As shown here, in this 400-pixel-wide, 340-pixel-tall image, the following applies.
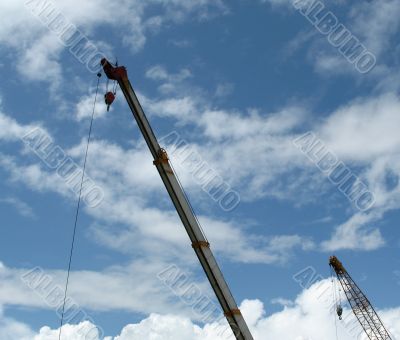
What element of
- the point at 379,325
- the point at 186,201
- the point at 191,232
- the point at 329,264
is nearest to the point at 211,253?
the point at 191,232

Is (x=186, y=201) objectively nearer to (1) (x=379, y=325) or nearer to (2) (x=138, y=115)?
(2) (x=138, y=115)

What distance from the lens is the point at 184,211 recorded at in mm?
34750

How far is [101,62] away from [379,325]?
73615mm

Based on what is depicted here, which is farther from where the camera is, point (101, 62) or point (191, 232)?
point (101, 62)

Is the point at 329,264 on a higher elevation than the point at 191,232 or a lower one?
higher

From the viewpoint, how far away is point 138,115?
1454 inches

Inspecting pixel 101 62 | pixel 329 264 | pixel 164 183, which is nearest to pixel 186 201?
pixel 164 183

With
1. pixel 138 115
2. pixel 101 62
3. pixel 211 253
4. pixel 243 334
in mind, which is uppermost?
pixel 101 62

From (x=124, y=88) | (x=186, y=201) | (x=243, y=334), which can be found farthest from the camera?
(x=124, y=88)

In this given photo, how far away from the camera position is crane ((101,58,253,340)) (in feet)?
107

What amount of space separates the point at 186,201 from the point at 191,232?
8.24ft

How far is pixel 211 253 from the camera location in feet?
112

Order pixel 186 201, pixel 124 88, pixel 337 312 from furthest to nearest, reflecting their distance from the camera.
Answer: pixel 337 312 < pixel 124 88 < pixel 186 201

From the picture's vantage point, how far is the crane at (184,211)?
32.6 metres
